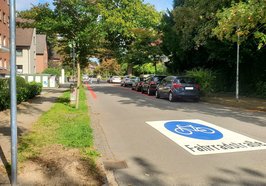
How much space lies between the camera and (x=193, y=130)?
10.0 metres

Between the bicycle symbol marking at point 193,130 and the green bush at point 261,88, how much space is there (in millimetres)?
12699

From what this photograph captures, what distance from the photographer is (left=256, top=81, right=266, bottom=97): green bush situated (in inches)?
881

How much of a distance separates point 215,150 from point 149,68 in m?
52.5

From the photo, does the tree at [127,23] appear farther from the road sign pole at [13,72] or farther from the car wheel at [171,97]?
the road sign pole at [13,72]

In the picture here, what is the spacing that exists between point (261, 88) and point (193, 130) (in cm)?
1445

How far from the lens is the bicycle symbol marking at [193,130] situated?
358 inches

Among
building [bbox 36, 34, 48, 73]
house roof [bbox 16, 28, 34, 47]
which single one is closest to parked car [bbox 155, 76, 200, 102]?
house roof [bbox 16, 28, 34, 47]

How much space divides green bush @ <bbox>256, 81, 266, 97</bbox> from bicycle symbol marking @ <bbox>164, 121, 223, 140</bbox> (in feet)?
41.7

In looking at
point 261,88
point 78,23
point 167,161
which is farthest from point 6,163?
point 261,88

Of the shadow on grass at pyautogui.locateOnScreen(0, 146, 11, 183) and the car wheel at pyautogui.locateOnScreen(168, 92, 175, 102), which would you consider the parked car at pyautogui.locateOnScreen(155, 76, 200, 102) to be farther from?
the shadow on grass at pyautogui.locateOnScreen(0, 146, 11, 183)

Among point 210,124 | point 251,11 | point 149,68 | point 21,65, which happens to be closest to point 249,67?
point 251,11

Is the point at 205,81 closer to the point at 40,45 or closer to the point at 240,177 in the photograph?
the point at 240,177

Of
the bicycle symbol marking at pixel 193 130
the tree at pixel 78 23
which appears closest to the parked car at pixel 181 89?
the tree at pixel 78 23

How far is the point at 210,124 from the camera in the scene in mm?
11133
